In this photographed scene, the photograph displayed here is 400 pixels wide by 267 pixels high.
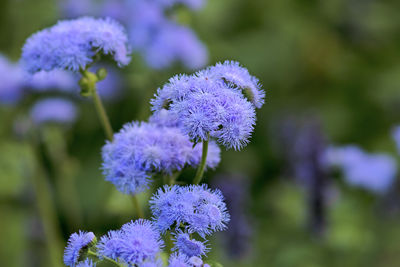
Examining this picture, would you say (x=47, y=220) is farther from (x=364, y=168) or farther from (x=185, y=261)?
(x=185, y=261)

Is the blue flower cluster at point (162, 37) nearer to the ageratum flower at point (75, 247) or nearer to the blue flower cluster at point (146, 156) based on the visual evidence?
the blue flower cluster at point (146, 156)

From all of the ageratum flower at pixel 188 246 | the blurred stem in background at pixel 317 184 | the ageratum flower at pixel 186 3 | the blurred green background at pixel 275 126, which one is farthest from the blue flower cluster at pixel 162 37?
the ageratum flower at pixel 188 246

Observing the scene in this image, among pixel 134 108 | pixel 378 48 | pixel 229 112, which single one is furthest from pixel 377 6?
pixel 229 112

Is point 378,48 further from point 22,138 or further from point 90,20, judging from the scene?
point 90,20

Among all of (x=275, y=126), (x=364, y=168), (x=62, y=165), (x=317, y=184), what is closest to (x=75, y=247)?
(x=317, y=184)

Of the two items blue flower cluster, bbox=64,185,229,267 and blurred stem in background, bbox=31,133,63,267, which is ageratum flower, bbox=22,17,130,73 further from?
blurred stem in background, bbox=31,133,63,267

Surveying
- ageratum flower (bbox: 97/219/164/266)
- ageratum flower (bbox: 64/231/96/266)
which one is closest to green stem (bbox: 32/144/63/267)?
ageratum flower (bbox: 64/231/96/266)
